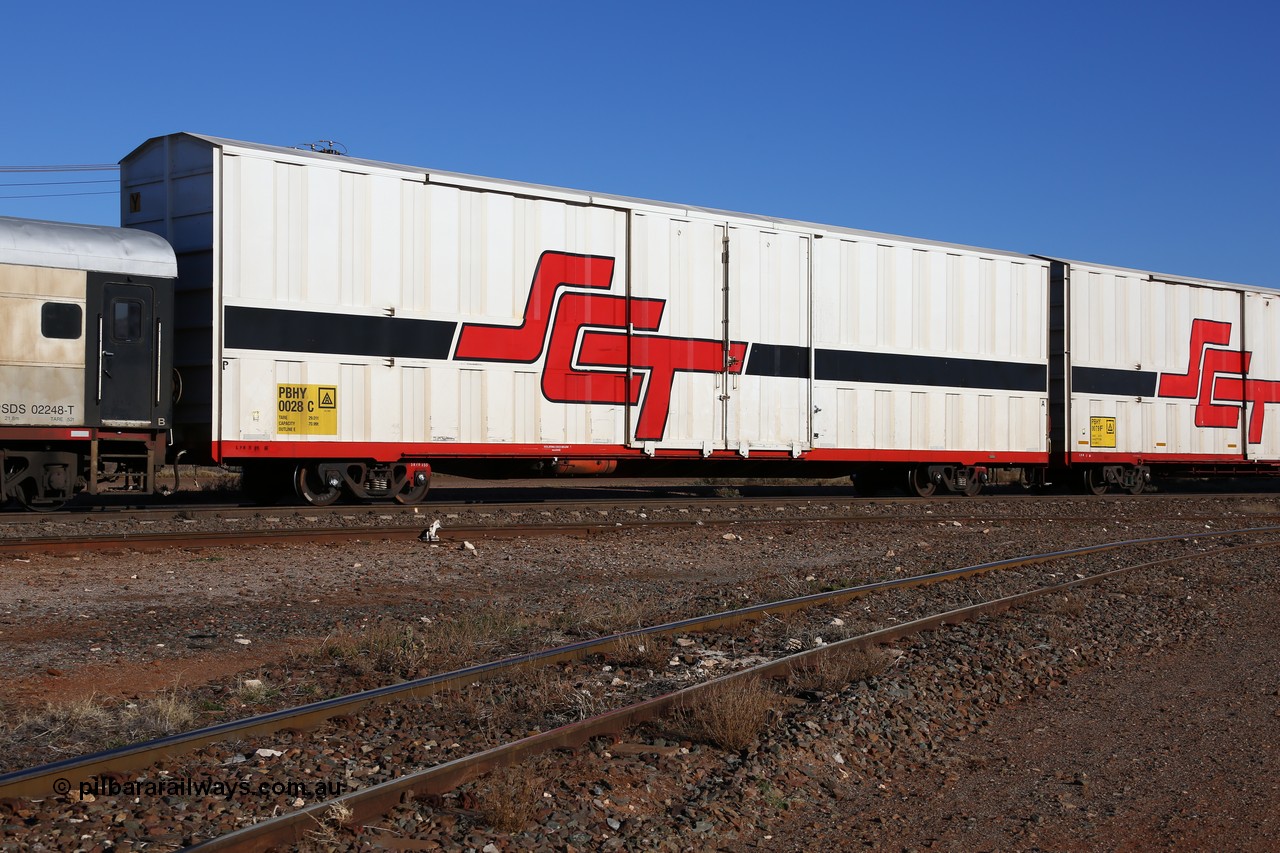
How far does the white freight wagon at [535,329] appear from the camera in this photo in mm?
13633

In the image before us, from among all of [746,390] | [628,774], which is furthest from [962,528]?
[628,774]

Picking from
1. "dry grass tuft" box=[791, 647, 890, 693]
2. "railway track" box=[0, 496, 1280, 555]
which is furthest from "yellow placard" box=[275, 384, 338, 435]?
"dry grass tuft" box=[791, 647, 890, 693]

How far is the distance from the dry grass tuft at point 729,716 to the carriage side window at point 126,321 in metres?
9.74

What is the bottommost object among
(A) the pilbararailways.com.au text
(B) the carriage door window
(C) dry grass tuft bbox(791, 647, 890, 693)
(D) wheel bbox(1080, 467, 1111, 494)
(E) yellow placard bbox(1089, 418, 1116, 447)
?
(C) dry grass tuft bbox(791, 647, 890, 693)

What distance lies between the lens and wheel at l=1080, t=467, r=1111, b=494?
22.3 m

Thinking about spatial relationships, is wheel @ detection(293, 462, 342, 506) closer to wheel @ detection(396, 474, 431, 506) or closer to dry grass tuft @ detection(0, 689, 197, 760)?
wheel @ detection(396, 474, 431, 506)

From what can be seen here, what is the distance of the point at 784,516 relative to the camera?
55.6ft

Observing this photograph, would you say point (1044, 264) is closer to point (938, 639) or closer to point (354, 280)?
point (354, 280)

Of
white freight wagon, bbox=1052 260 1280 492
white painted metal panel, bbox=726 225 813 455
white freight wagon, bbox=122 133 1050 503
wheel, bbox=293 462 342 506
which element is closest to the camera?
white freight wagon, bbox=122 133 1050 503

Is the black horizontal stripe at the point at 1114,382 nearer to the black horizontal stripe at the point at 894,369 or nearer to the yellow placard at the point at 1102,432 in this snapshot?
the yellow placard at the point at 1102,432

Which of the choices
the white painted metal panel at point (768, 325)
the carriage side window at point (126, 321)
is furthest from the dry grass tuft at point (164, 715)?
the white painted metal panel at point (768, 325)

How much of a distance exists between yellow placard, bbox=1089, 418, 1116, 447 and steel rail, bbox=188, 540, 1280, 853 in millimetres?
15381

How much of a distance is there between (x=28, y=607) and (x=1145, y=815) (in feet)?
25.8

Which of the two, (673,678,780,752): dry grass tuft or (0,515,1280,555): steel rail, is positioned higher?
(0,515,1280,555): steel rail
